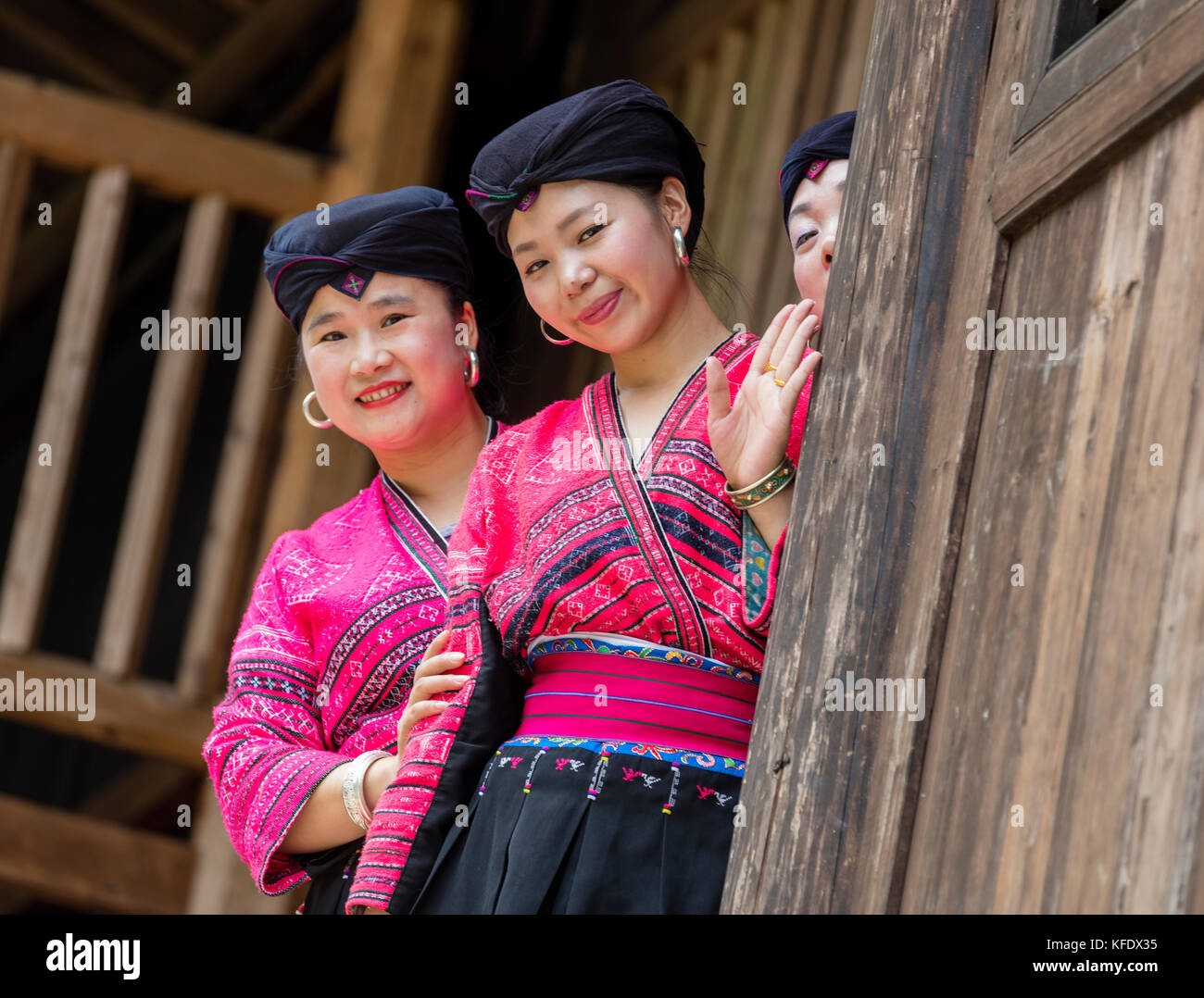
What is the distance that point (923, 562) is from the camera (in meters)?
1.56

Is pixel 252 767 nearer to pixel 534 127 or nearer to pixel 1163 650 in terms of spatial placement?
pixel 534 127

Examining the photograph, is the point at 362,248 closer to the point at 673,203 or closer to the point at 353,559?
the point at 353,559

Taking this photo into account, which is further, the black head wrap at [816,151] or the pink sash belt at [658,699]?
the black head wrap at [816,151]

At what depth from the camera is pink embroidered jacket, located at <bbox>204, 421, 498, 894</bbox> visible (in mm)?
2166

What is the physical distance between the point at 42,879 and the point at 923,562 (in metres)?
3.22

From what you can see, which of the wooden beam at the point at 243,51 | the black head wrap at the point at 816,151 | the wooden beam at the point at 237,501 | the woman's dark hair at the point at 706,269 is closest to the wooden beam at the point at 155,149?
the wooden beam at the point at 237,501

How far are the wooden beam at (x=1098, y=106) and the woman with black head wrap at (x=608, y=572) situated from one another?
312mm

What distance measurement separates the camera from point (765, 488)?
1.76m

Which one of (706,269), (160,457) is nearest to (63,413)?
(160,457)

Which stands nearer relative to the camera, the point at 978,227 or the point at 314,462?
the point at 978,227

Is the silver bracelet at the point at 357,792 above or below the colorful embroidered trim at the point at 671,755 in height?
below

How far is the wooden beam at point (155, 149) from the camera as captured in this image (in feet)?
13.5

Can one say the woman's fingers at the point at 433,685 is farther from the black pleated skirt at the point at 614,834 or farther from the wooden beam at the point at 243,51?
the wooden beam at the point at 243,51
